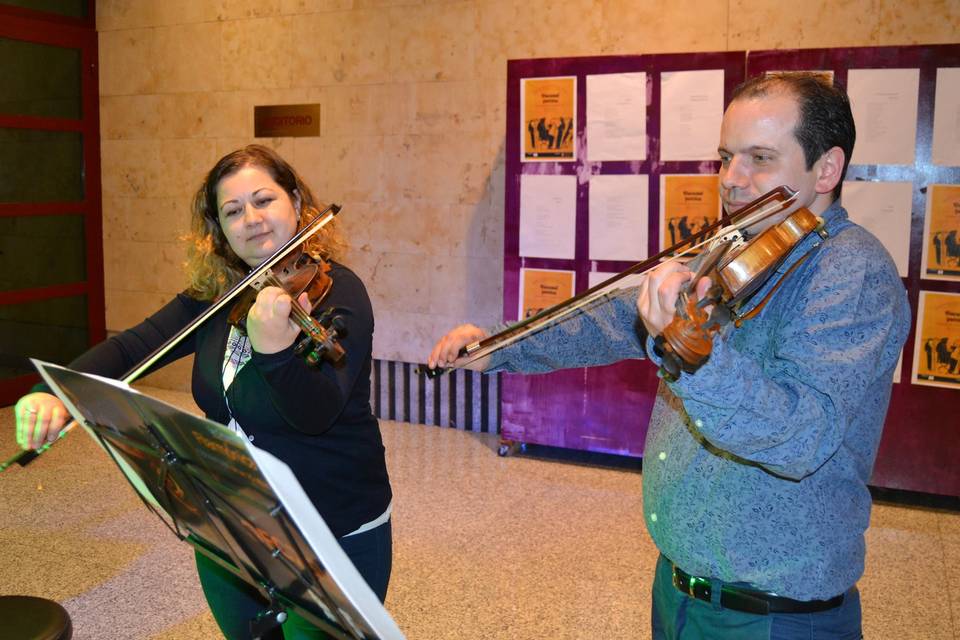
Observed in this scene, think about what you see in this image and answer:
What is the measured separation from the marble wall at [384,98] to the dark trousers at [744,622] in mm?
3559

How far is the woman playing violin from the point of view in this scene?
162 centimetres

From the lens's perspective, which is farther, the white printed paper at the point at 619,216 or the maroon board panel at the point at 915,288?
the white printed paper at the point at 619,216

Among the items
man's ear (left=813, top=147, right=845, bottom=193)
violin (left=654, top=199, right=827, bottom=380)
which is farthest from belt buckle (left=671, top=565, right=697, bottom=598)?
man's ear (left=813, top=147, right=845, bottom=193)

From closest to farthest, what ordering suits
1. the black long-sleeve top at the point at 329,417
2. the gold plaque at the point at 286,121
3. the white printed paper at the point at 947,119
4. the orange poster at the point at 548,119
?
the black long-sleeve top at the point at 329,417, the white printed paper at the point at 947,119, the orange poster at the point at 548,119, the gold plaque at the point at 286,121

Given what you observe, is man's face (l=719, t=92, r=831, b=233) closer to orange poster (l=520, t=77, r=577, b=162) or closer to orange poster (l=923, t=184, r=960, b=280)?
orange poster (l=923, t=184, r=960, b=280)

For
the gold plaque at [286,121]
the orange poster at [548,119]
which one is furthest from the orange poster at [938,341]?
the gold plaque at [286,121]

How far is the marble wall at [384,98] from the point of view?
4.70 meters

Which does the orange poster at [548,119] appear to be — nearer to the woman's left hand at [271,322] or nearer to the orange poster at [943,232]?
the orange poster at [943,232]

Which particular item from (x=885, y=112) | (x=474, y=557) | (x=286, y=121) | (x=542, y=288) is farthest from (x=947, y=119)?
(x=286, y=121)

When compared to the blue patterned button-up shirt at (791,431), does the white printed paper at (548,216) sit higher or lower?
higher

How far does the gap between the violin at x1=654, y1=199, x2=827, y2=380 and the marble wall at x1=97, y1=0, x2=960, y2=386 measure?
→ 3.48 metres

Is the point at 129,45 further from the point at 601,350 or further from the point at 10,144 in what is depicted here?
the point at 601,350

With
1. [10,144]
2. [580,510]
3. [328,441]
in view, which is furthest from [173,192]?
[328,441]

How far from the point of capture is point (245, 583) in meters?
1.85
